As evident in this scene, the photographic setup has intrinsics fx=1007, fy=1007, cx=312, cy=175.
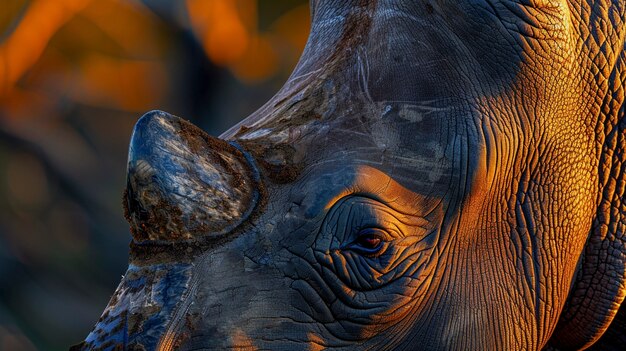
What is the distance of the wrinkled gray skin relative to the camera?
113 inches

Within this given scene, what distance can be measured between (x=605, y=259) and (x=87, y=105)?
8611 millimetres

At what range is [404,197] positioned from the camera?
3119mm

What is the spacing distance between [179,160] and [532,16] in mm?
1237

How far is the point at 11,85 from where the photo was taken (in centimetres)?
1094

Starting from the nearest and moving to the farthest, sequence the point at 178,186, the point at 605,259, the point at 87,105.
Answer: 1. the point at 178,186
2. the point at 605,259
3. the point at 87,105

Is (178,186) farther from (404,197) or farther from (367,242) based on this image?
(404,197)

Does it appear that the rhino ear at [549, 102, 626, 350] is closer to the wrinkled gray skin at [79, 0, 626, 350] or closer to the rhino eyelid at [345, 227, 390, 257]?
the wrinkled gray skin at [79, 0, 626, 350]

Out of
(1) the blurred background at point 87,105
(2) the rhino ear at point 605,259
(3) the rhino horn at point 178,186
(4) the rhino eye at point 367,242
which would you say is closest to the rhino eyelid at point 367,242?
(4) the rhino eye at point 367,242

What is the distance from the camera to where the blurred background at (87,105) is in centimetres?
1095

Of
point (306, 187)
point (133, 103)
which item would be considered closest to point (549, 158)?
point (306, 187)

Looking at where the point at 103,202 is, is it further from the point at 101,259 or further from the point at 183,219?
the point at 183,219

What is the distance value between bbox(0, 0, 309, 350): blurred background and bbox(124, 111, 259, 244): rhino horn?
824 cm

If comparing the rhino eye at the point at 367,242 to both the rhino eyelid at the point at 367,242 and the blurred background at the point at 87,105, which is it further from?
the blurred background at the point at 87,105

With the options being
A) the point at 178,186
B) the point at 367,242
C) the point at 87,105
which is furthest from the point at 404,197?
the point at 87,105
